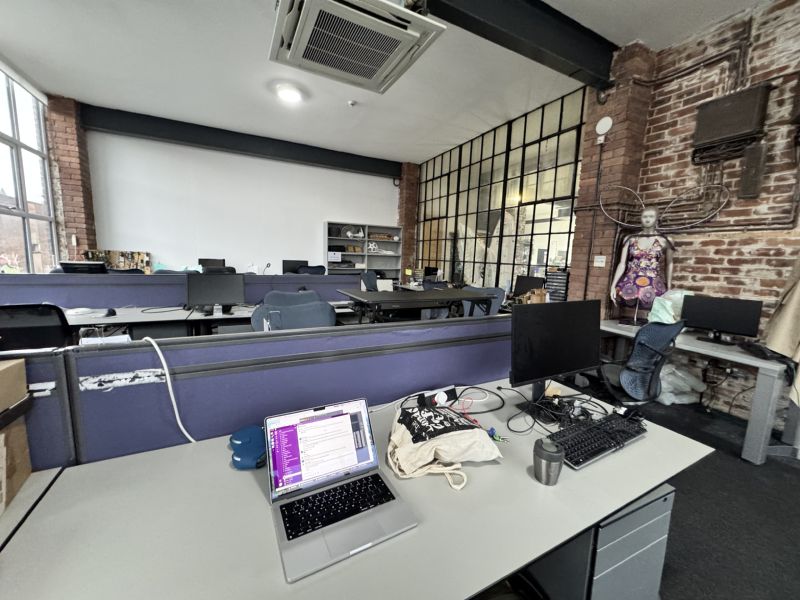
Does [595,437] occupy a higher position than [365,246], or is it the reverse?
[365,246]

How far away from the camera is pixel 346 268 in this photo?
7.07 metres

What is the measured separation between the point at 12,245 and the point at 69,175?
1.40 metres

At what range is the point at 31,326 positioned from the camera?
1944 mm

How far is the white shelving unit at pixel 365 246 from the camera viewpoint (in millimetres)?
6973

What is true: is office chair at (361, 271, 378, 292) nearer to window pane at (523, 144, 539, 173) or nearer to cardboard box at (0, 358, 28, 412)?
window pane at (523, 144, 539, 173)

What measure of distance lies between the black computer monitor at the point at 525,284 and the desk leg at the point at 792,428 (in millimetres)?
2471

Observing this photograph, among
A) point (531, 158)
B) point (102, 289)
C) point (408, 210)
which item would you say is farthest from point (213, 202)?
point (531, 158)

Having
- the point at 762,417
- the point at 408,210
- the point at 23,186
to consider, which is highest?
the point at 408,210

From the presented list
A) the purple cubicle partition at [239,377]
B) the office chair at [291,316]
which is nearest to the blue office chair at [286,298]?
the office chair at [291,316]

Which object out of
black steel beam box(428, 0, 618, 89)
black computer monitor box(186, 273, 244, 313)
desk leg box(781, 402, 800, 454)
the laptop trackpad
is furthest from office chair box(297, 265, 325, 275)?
desk leg box(781, 402, 800, 454)

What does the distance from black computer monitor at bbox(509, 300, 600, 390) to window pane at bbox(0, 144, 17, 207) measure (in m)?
5.90

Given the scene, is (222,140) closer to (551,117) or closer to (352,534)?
(551,117)

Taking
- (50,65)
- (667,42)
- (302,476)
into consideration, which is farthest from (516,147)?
(50,65)

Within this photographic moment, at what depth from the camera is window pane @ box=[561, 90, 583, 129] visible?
3.99 meters
